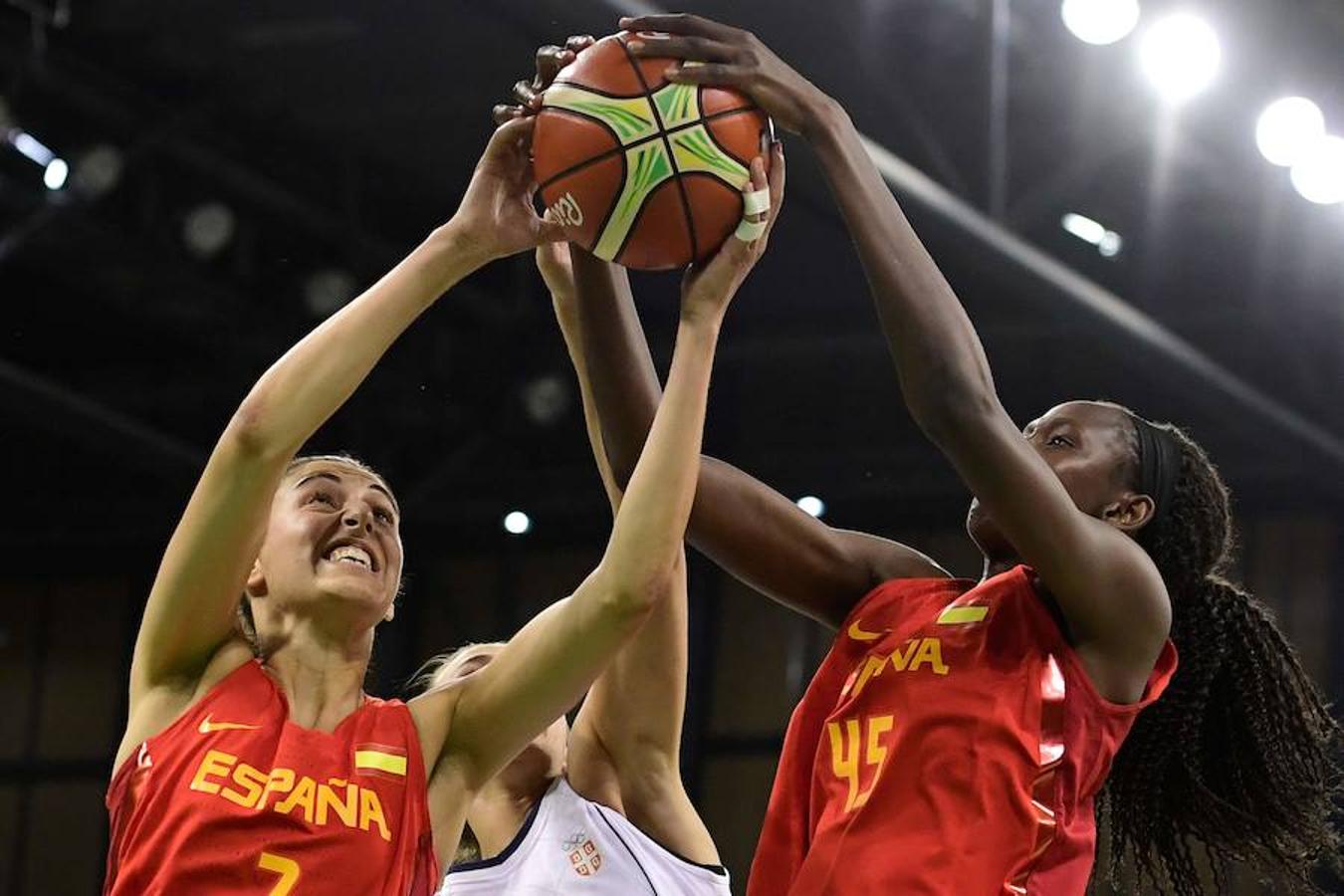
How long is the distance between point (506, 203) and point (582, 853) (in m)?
1.37

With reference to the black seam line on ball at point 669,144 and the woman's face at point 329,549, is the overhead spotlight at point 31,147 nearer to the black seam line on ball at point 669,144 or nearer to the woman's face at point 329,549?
the woman's face at point 329,549

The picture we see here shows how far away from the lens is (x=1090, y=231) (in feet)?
30.6

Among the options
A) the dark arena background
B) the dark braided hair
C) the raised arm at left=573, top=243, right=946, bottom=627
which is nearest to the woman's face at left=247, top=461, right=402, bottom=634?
the raised arm at left=573, top=243, right=946, bottom=627

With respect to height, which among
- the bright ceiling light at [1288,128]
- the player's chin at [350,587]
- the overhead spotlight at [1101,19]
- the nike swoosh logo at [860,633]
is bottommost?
the nike swoosh logo at [860,633]

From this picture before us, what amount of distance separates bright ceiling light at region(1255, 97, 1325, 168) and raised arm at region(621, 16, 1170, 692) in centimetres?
501

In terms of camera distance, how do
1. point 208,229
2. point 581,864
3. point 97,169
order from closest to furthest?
point 581,864 → point 97,169 → point 208,229

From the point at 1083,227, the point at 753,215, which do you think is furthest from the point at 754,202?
the point at 1083,227

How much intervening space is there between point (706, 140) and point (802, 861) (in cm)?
101

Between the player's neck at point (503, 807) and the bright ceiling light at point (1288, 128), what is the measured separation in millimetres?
4589

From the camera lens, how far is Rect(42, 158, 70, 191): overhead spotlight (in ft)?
31.8

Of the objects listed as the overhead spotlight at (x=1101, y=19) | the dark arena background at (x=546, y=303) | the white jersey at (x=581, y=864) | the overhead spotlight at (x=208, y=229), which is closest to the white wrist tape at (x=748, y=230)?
the white jersey at (x=581, y=864)

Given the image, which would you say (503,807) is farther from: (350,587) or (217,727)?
(217,727)

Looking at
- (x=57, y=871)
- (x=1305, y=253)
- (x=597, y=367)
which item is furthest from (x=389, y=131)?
(x=597, y=367)

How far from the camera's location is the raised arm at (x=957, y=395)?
2693mm
